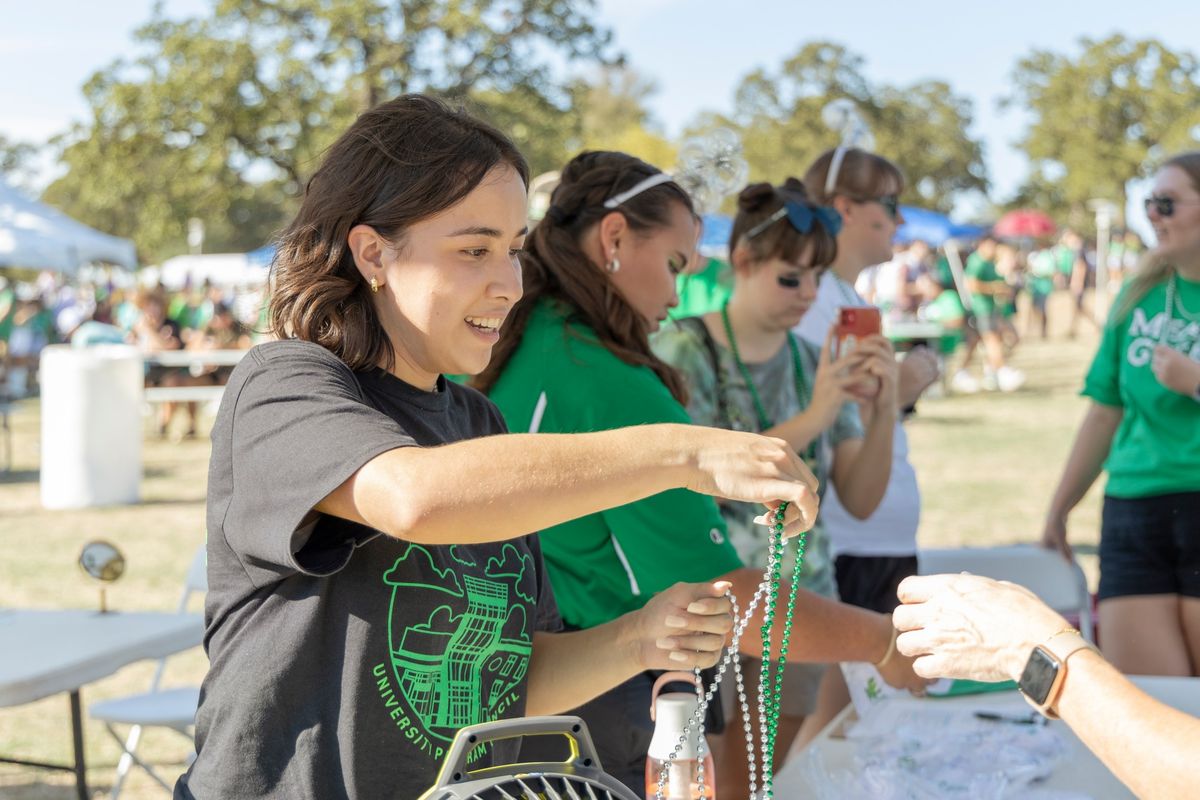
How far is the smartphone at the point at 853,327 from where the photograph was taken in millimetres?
3168

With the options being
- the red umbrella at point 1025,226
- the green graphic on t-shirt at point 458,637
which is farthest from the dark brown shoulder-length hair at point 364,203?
the red umbrella at point 1025,226

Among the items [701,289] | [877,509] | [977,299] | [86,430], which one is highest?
[701,289]

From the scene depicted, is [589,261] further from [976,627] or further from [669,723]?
[976,627]

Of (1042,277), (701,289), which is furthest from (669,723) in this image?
(1042,277)

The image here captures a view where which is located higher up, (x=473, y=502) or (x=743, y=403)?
(x=473, y=502)

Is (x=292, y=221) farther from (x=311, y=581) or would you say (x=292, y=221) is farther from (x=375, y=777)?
(x=375, y=777)

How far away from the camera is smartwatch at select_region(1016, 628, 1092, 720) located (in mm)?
1440

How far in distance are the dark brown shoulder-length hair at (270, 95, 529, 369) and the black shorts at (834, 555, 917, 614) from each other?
2404 millimetres

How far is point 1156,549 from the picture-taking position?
356cm

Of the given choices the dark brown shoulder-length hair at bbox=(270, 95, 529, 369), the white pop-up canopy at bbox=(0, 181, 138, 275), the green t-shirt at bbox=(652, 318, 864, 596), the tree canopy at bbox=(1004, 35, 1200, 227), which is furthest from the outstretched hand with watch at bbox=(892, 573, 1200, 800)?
the tree canopy at bbox=(1004, 35, 1200, 227)

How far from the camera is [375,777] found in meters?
1.39

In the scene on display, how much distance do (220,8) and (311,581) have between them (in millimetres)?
21767

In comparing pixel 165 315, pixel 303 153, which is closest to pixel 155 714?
pixel 165 315

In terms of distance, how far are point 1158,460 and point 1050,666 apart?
2.47 meters
